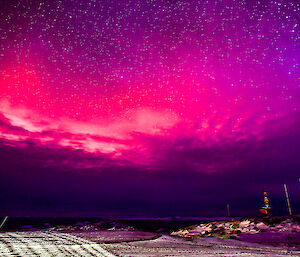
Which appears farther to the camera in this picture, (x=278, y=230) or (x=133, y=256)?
(x=278, y=230)

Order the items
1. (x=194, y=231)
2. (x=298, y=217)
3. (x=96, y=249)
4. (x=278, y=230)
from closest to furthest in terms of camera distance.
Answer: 1. (x=96, y=249)
2. (x=278, y=230)
3. (x=298, y=217)
4. (x=194, y=231)

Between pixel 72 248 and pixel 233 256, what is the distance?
6.66m

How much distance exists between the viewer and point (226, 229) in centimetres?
2223

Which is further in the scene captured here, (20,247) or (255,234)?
(255,234)

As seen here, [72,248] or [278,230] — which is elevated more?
[72,248]

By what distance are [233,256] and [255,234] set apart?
11.3 metres

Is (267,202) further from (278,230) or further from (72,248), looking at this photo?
(72,248)

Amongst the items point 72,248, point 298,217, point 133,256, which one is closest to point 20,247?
point 72,248

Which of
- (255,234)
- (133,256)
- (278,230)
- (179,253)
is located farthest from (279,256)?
(278,230)

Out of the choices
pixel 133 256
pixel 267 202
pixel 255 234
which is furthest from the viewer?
pixel 267 202

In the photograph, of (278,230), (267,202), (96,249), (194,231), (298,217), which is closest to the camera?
(96,249)

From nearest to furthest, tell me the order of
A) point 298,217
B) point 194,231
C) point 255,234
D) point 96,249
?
point 96,249 → point 255,234 → point 298,217 → point 194,231

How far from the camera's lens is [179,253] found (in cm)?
895

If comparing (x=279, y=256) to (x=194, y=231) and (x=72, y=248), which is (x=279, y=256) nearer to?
(x=72, y=248)
